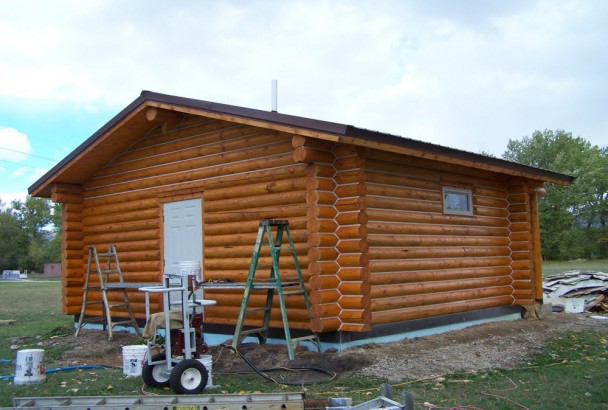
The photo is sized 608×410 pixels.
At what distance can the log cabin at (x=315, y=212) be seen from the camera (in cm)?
838

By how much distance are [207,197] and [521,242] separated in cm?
643

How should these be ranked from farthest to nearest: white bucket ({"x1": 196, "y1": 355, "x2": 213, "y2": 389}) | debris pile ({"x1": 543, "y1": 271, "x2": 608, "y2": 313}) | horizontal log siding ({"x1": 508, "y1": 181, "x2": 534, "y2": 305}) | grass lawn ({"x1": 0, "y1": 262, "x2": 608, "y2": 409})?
debris pile ({"x1": 543, "y1": 271, "x2": 608, "y2": 313}) → horizontal log siding ({"x1": 508, "y1": 181, "x2": 534, "y2": 305}) → white bucket ({"x1": 196, "y1": 355, "x2": 213, "y2": 389}) → grass lawn ({"x1": 0, "y1": 262, "x2": 608, "y2": 409})

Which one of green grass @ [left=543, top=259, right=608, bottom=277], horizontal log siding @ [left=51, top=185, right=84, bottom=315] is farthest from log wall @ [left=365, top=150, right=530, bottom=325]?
green grass @ [left=543, top=259, right=608, bottom=277]

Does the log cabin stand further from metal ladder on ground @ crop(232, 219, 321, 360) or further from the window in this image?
metal ladder on ground @ crop(232, 219, 321, 360)

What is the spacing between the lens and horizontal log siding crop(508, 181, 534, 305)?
1215 centimetres

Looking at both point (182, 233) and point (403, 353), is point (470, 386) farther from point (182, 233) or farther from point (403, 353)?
point (182, 233)

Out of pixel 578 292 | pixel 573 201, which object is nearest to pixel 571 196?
pixel 573 201

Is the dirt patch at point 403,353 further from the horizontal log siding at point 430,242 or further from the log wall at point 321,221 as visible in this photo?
the horizontal log siding at point 430,242

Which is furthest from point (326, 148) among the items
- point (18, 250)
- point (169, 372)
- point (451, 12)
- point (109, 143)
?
point (18, 250)

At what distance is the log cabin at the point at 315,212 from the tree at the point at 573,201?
4951 centimetres

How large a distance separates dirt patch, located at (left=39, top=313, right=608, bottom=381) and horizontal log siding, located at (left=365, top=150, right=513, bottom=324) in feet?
1.94

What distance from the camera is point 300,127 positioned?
801cm

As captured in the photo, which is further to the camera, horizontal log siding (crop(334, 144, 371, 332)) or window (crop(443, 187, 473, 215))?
window (crop(443, 187, 473, 215))

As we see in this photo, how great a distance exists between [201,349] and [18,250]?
2915 inches
